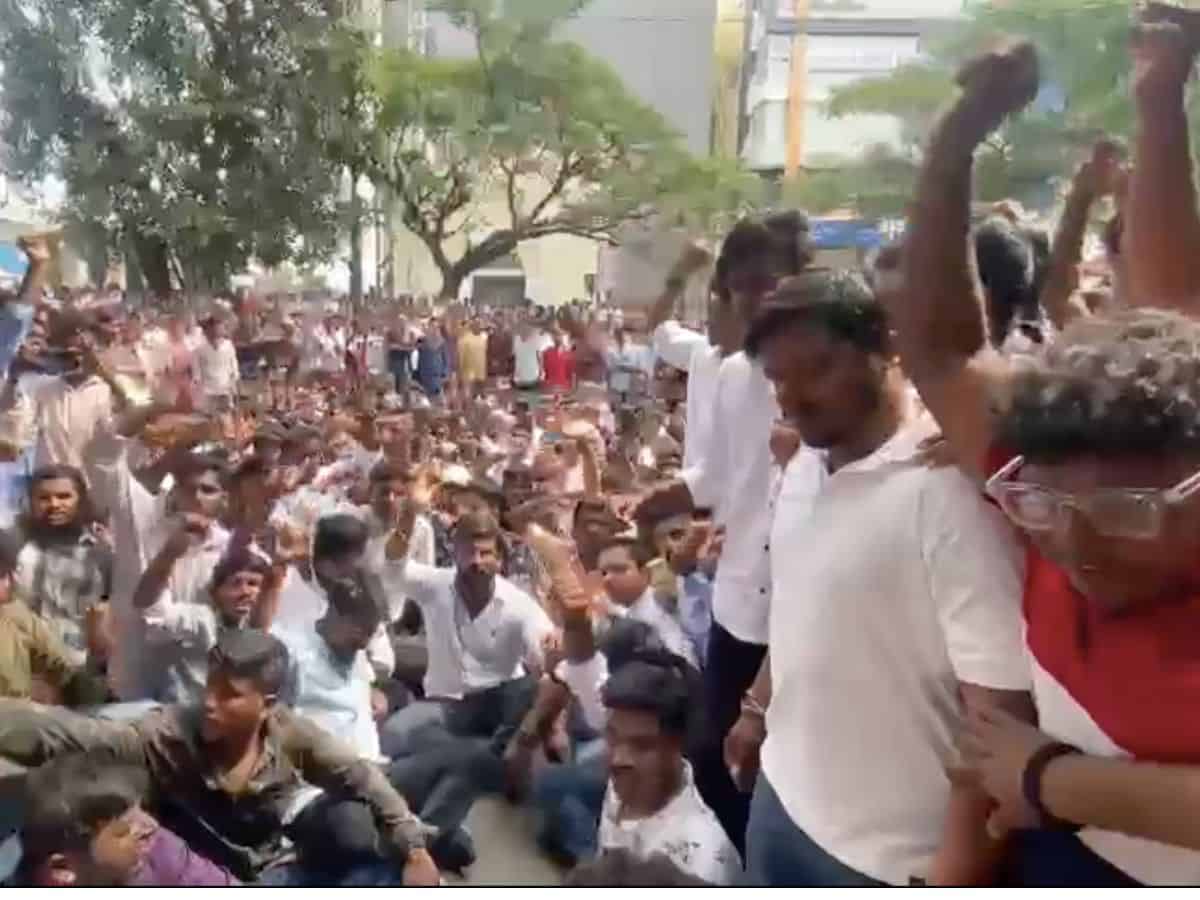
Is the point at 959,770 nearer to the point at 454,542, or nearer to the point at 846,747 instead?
the point at 846,747

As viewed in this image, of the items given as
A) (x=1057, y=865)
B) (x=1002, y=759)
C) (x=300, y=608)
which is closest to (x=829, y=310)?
(x=1002, y=759)

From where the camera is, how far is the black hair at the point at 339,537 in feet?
5.90

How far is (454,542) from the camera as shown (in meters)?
1.81

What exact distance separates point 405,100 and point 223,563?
621 millimetres

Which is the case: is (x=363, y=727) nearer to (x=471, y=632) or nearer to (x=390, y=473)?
(x=471, y=632)

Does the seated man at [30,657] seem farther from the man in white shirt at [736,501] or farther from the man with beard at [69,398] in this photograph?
the man in white shirt at [736,501]

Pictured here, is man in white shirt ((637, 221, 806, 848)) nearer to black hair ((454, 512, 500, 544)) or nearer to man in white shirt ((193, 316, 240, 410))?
black hair ((454, 512, 500, 544))

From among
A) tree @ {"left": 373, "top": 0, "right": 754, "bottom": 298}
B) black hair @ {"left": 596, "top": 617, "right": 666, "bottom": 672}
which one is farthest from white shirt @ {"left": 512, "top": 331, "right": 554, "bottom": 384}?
black hair @ {"left": 596, "top": 617, "right": 666, "bottom": 672}

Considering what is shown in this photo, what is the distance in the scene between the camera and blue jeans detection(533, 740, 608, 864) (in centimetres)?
173

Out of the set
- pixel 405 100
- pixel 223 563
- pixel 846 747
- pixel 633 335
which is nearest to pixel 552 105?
pixel 405 100

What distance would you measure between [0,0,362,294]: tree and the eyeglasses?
3.08 ft

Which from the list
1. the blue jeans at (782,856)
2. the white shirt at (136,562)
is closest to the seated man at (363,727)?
the white shirt at (136,562)

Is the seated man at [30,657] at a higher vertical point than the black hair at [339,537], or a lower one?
lower

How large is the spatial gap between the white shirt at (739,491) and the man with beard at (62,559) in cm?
76
